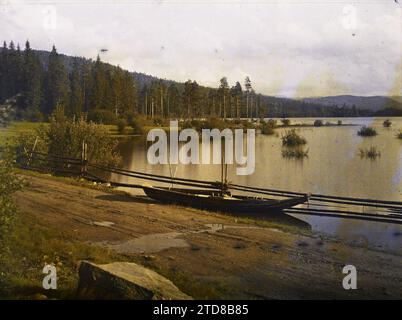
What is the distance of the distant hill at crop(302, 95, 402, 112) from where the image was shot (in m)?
7.88

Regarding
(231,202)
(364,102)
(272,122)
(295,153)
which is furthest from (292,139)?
(364,102)

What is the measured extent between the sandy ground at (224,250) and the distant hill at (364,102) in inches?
115

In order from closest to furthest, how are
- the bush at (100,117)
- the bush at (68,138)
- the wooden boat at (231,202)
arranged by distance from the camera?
the wooden boat at (231,202) < the bush at (68,138) < the bush at (100,117)

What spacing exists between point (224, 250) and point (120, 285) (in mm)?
3408

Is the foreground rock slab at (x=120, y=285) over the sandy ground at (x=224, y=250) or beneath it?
over

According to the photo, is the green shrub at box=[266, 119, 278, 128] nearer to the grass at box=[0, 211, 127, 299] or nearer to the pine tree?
the pine tree

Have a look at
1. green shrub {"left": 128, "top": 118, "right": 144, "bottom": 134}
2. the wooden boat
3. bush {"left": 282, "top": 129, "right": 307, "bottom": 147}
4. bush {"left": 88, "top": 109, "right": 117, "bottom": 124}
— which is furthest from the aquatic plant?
green shrub {"left": 128, "top": 118, "right": 144, "bottom": 134}

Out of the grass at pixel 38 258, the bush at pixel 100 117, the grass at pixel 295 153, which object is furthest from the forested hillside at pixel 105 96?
the grass at pixel 295 153

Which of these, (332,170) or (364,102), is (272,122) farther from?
(364,102)

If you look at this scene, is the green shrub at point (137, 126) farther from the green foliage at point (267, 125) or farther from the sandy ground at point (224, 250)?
the sandy ground at point (224, 250)

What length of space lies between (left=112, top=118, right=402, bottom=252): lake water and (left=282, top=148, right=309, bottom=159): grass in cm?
38

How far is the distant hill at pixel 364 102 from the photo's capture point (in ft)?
25.8
